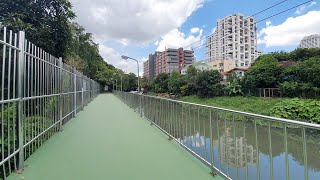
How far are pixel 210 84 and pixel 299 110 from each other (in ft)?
49.2

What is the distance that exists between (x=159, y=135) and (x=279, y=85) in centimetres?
2269

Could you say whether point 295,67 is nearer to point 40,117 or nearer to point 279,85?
point 279,85

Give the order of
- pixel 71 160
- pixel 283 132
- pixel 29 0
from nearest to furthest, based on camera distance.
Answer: pixel 283 132, pixel 71 160, pixel 29 0

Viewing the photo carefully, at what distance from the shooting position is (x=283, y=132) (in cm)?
244

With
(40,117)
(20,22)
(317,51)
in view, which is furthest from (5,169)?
(317,51)

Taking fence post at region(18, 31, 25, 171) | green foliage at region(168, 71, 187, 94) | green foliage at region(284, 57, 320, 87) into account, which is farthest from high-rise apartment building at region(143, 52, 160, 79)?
fence post at region(18, 31, 25, 171)

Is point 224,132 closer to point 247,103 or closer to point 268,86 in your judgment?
point 247,103

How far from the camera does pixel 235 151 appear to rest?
3.43 metres

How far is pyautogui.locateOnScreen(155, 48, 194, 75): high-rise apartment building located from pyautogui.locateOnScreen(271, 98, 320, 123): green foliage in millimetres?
54994

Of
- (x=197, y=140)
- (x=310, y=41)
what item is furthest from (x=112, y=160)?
(x=310, y=41)

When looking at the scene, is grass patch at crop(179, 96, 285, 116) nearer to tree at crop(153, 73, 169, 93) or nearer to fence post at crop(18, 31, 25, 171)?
tree at crop(153, 73, 169, 93)

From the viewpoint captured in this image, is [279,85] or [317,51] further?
[317,51]

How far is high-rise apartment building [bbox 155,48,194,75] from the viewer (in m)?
76.9

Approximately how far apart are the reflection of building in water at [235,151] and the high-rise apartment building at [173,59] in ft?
237
